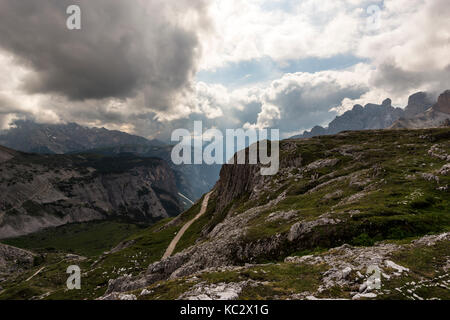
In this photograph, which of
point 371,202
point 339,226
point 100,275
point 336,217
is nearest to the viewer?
point 339,226

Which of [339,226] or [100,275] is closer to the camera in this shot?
[339,226]

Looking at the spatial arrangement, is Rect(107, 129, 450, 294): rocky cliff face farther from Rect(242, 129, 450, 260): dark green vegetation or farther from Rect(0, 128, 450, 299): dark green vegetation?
Rect(0, 128, 450, 299): dark green vegetation

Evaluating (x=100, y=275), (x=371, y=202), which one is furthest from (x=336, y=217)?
(x=100, y=275)

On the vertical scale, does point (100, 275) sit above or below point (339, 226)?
below

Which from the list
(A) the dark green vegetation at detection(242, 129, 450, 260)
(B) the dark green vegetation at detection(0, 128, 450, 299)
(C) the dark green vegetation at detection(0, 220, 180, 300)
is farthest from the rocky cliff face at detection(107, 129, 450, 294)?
(C) the dark green vegetation at detection(0, 220, 180, 300)

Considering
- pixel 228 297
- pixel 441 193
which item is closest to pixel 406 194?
pixel 441 193

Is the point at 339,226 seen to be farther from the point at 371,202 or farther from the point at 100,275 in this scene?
the point at 100,275

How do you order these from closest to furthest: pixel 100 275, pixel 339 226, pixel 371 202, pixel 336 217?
1. pixel 339 226
2. pixel 336 217
3. pixel 371 202
4. pixel 100 275

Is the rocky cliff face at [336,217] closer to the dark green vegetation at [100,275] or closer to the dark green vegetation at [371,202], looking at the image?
the dark green vegetation at [371,202]

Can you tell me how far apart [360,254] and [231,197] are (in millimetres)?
90810

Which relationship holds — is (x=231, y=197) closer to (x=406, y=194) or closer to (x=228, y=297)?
(x=406, y=194)

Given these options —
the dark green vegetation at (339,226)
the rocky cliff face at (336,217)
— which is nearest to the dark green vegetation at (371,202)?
the rocky cliff face at (336,217)

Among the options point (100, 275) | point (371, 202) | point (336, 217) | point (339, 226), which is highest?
point (371, 202)
